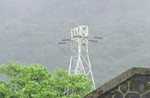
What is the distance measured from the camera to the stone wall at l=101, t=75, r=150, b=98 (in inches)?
309

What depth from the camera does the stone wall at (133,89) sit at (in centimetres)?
784

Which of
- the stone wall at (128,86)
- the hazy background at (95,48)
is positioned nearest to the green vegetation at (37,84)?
the stone wall at (128,86)

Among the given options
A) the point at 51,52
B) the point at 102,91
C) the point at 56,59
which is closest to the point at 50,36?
Result: the point at 51,52

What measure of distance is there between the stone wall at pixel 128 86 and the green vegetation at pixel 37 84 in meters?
19.2

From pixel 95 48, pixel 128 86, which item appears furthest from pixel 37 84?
pixel 95 48

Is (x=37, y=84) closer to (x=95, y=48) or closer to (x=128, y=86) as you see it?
(x=128, y=86)

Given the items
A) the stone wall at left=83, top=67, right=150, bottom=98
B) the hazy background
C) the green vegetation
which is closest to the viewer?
the stone wall at left=83, top=67, right=150, bottom=98

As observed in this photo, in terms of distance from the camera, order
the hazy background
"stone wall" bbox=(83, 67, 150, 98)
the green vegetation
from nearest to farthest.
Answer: "stone wall" bbox=(83, 67, 150, 98) < the green vegetation < the hazy background

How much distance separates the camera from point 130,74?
7.85m

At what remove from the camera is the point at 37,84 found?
27812mm

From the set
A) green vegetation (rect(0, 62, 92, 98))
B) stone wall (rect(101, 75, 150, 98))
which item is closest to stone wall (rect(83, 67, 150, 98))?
stone wall (rect(101, 75, 150, 98))

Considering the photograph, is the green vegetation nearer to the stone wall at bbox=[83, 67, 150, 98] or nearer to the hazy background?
the stone wall at bbox=[83, 67, 150, 98]

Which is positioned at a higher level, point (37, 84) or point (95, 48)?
point (95, 48)

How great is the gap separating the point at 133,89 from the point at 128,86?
0.11 meters
